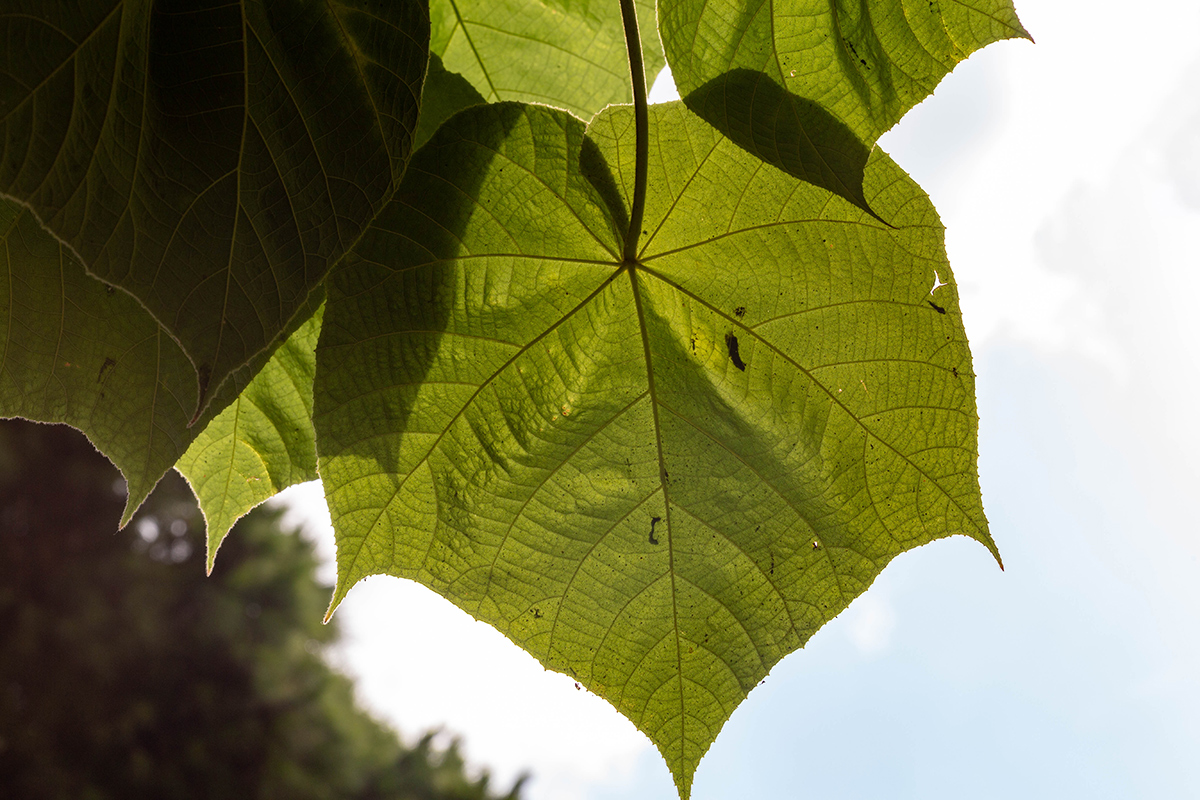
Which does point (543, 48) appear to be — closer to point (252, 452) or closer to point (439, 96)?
point (439, 96)

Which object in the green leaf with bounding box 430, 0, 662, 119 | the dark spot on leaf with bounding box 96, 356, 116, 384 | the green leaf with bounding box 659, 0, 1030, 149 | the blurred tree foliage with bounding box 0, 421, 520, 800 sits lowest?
the dark spot on leaf with bounding box 96, 356, 116, 384

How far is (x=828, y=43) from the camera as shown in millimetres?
273

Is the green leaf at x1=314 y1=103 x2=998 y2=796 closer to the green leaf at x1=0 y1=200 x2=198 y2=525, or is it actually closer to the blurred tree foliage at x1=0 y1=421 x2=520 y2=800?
the green leaf at x1=0 y1=200 x2=198 y2=525

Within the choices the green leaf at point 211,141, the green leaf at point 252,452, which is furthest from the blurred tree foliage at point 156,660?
the green leaf at point 211,141

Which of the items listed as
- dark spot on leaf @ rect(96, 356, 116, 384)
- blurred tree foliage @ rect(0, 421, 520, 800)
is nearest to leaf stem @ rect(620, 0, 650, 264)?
dark spot on leaf @ rect(96, 356, 116, 384)

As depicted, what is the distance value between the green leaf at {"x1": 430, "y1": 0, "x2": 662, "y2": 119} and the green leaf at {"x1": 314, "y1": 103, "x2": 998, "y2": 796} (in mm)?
119

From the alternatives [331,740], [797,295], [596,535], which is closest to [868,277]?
[797,295]

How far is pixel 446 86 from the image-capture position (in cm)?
37

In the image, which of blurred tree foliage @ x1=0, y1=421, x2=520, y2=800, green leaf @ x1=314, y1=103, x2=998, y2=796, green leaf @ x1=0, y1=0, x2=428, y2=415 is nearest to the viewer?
green leaf @ x1=0, y1=0, x2=428, y2=415

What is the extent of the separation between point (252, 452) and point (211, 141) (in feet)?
0.72

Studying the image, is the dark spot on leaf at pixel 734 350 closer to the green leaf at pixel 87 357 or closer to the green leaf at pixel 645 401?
the green leaf at pixel 645 401

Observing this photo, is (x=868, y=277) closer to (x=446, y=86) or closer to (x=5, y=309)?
(x=446, y=86)

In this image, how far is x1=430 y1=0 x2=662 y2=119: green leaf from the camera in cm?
42

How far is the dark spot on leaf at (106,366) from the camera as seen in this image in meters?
0.33
